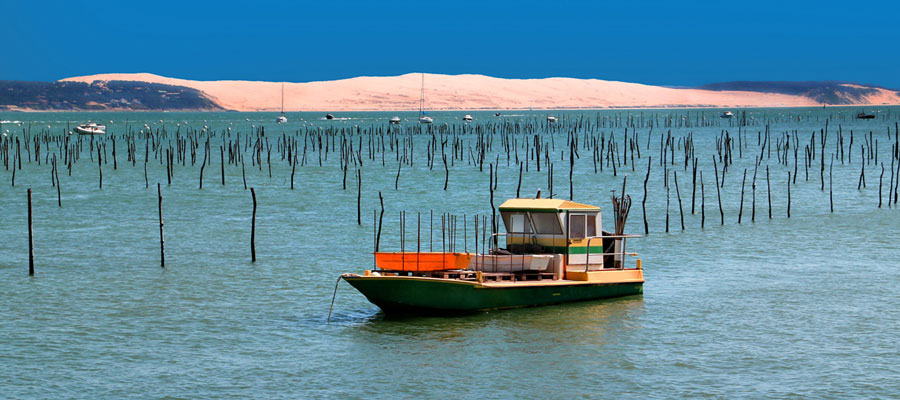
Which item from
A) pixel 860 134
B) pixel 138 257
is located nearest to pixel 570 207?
pixel 138 257

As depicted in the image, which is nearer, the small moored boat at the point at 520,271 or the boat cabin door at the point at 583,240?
the small moored boat at the point at 520,271

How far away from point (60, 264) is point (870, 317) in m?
23.1

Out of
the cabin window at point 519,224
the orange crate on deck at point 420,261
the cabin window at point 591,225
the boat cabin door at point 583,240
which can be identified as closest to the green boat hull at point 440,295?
the orange crate on deck at point 420,261

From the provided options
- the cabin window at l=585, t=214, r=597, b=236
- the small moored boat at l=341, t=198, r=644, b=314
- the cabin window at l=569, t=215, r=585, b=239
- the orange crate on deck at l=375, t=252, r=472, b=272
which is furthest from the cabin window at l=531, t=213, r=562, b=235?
the orange crate on deck at l=375, t=252, r=472, b=272

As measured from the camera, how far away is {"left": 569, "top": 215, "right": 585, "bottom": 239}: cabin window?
2731cm

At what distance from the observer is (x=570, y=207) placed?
27.1 meters

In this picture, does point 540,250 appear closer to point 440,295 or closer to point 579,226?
point 579,226

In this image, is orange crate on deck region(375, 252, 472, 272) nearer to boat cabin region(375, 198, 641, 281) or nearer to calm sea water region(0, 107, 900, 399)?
boat cabin region(375, 198, 641, 281)

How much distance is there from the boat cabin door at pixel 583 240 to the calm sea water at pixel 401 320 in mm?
Result: 1101

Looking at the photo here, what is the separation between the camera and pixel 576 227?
27391mm

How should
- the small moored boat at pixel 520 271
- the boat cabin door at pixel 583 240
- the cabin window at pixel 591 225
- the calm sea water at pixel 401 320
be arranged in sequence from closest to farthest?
the calm sea water at pixel 401 320 → the small moored boat at pixel 520 271 → the boat cabin door at pixel 583 240 → the cabin window at pixel 591 225

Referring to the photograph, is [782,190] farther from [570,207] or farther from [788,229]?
[570,207]

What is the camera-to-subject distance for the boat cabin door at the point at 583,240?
27172 millimetres

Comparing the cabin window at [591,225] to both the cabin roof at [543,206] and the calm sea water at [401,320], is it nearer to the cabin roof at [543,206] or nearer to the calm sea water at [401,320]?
the cabin roof at [543,206]
